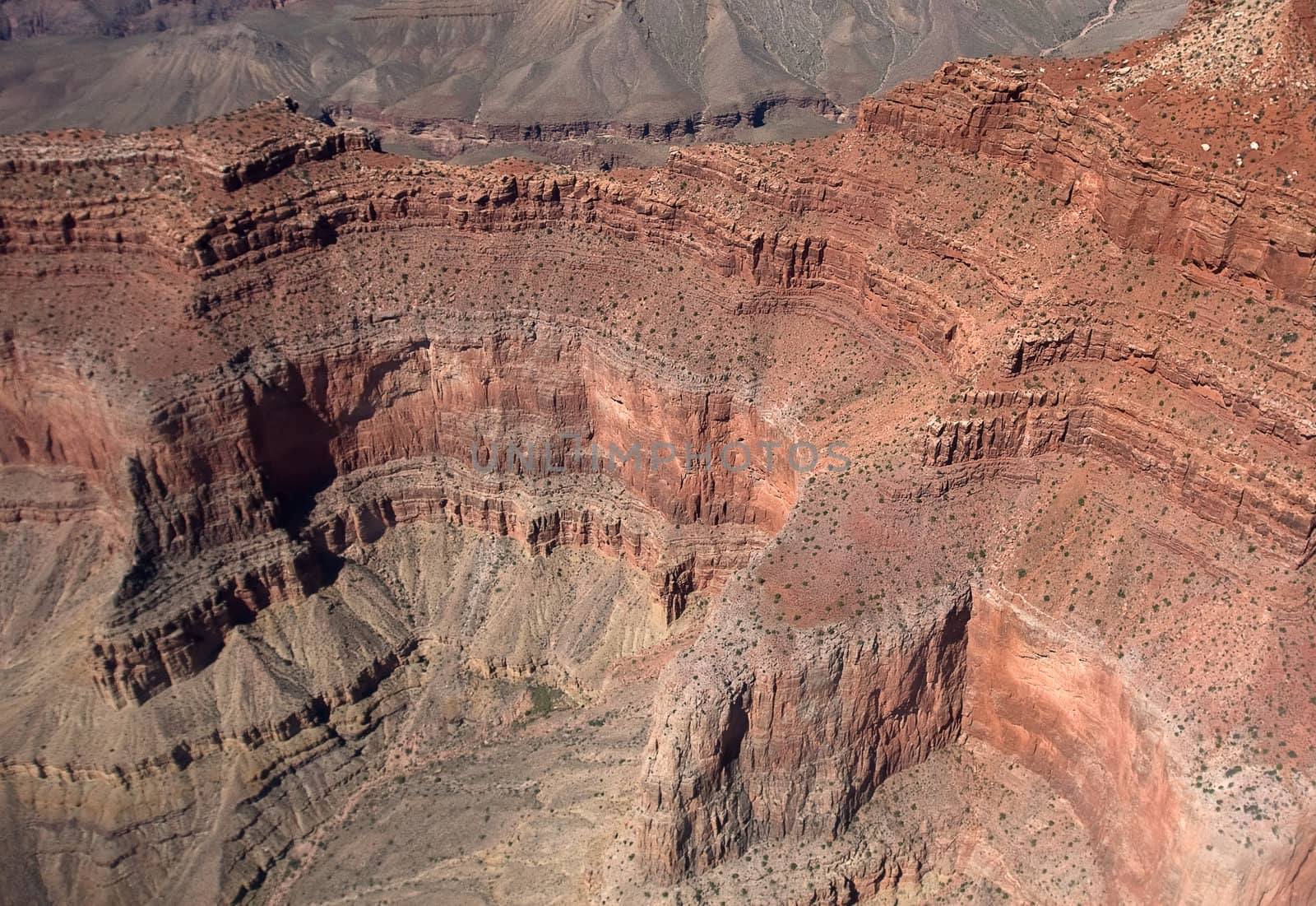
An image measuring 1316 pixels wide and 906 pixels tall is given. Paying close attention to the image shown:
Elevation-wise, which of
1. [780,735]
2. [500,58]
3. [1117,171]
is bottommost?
[780,735]

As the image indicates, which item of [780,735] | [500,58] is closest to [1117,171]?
[780,735]

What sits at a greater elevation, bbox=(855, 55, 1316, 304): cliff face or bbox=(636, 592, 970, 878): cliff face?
bbox=(855, 55, 1316, 304): cliff face

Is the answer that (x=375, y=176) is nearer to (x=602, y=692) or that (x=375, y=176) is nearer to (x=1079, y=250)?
(x=602, y=692)

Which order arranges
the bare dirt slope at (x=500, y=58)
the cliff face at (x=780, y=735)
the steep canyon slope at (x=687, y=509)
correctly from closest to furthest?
the cliff face at (x=780, y=735)
the steep canyon slope at (x=687, y=509)
the bare dirt slope at (x=500, y=58)

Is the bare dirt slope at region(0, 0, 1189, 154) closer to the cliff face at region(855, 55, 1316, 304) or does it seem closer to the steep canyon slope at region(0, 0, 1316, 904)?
the steep canyon slope at region(0, 0, 1316, 904)

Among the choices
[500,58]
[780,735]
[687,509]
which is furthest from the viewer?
[500,58]

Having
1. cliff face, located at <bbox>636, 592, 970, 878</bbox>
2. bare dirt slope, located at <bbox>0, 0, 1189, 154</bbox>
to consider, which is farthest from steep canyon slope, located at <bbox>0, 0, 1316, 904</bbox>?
bare dirt slope, located at <bbox>0, 0, 1189, 154</bbox>

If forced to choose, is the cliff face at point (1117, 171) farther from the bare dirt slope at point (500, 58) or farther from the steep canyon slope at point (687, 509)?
the bare dirt slope at point (500, 58)

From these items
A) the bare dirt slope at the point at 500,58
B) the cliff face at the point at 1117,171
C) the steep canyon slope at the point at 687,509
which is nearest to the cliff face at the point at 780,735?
the steep canyon slope at the point at 687,509

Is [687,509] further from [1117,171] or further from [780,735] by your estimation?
[1117,171]
